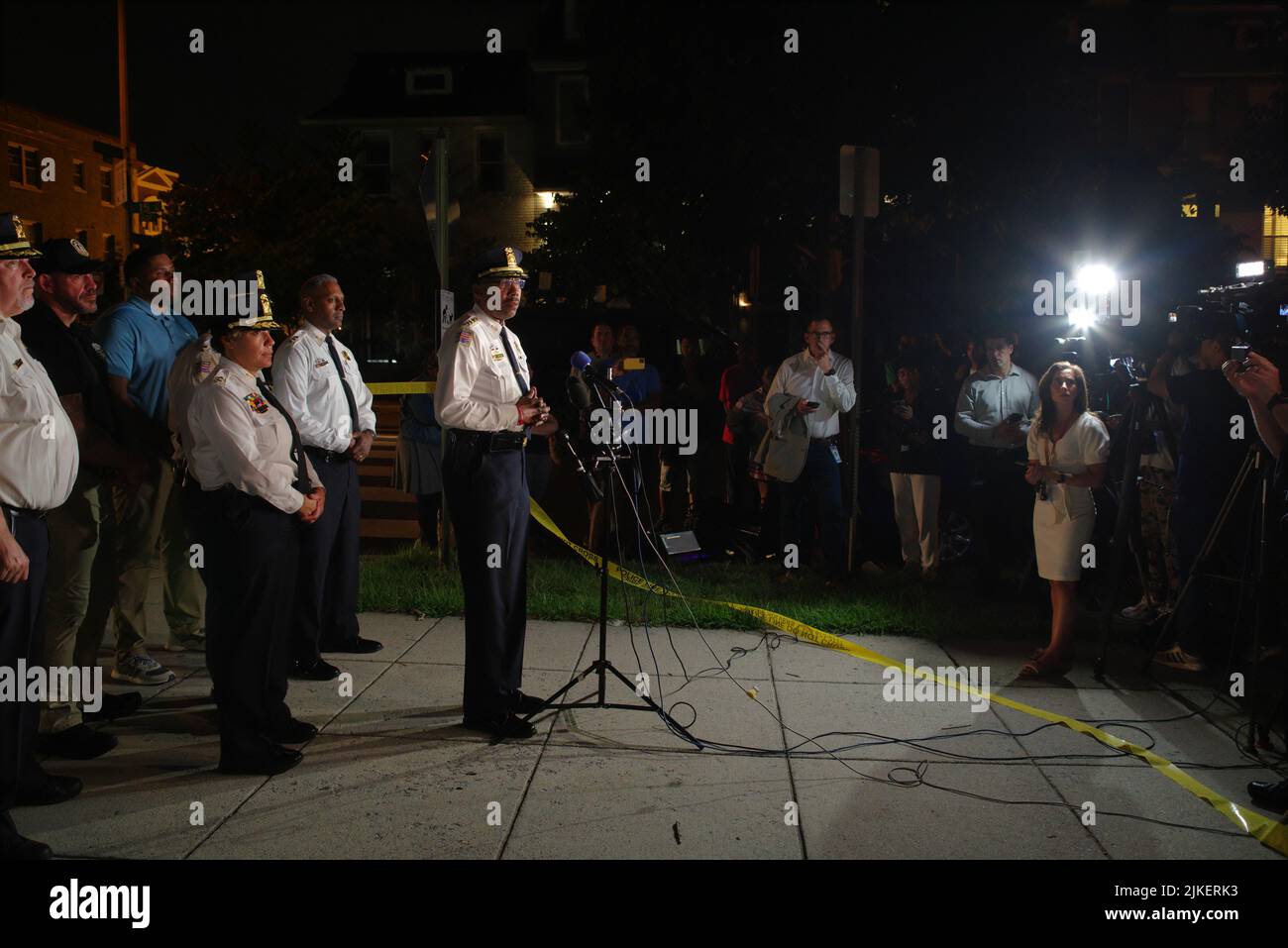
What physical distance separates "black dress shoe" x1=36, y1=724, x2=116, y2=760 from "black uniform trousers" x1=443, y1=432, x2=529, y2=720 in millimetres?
1653

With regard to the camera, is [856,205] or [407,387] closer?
[856,205]

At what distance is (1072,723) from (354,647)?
4.15 m

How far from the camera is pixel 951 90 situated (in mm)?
13555

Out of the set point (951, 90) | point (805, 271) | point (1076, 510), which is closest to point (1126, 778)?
point (1076, 510)

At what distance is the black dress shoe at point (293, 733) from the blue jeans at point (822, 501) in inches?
181

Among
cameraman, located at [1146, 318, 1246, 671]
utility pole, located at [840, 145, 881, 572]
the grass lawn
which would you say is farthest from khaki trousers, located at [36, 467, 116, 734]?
cameraman, located at [1146, 318, 1246, 671]

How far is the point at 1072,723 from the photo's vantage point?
536 centimetres

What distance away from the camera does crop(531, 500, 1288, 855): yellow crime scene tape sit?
4121mm

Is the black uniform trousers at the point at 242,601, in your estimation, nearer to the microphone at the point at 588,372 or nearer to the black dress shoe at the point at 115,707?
the black dress shoe at the point at 115,707

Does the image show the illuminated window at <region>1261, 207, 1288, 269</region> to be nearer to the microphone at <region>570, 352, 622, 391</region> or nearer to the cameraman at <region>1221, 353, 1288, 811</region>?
the cameraman at <region>1221, 353, 1288, 811</region>

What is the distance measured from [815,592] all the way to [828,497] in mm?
834

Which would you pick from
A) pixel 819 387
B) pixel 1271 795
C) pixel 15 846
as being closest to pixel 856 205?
pixel 819 387

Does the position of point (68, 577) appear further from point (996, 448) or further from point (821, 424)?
point (996, 448)

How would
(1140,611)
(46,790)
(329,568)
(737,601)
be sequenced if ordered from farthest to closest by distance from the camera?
(737,601) → (1140,611) → (329,568) → (46,790)
